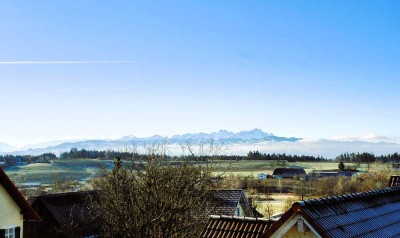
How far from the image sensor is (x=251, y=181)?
4215 inches

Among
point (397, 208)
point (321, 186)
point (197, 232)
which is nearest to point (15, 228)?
point (197, 232)

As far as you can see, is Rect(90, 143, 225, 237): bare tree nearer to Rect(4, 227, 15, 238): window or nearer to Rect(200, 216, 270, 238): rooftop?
Rect(200, 216, 270, 238): rooftop

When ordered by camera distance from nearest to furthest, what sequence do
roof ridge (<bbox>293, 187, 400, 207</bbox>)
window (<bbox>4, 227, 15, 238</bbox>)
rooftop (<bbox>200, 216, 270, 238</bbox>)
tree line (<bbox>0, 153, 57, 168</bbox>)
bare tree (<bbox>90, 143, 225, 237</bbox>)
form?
1. roof ridge (<bbox>293, 187, 400, 207</bbox>)
2. rooftop (<bbox>200, 216, 270, 238</bbox>)
3. bare tree (<bbox>90, 143, 225, 237</bbox>)
4. window (<bbox>4, 227, 15, 238</bbox>)
5. tree line (<bbox>0, 153, 57, 168</bbox>)

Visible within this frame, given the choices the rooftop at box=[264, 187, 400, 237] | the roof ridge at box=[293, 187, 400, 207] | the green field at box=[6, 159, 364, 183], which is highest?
the roof ridge at box=[293, 187, 400, 207]

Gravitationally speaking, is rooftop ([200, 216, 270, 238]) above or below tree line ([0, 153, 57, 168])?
below

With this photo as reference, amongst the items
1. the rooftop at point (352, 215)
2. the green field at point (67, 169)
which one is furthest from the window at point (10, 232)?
the green field at point (67, 169)

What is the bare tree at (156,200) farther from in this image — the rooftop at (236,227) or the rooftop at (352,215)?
the rooftop at (352,215)

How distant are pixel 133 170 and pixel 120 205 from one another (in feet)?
13.6

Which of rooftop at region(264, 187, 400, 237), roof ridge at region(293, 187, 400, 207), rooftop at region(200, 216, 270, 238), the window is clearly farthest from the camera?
the window

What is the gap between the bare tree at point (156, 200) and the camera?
21031 mm

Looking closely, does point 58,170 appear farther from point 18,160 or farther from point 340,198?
point 340,198

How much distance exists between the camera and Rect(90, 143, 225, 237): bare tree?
21.0 metres

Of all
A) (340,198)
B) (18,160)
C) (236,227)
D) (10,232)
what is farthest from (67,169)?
(340,198)

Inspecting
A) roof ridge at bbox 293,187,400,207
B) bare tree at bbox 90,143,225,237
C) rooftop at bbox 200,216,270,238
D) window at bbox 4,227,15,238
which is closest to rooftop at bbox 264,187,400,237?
roof ridge at bbox 293,187,400,207
